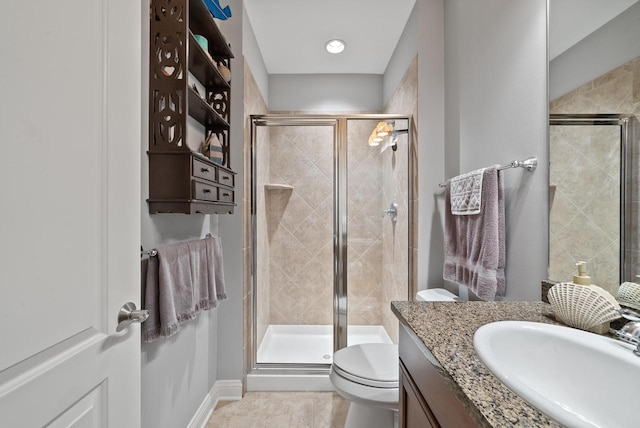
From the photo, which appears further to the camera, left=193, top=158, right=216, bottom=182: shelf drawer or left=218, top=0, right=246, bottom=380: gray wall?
left=218, top=0, right=246, bottom=380: gray wall

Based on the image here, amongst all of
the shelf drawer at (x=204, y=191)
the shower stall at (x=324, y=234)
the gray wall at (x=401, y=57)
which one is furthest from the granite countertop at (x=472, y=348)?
the gray wall at (x=401, y=57)

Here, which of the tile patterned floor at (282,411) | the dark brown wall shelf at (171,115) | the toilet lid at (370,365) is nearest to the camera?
the dark brown wall shelf at (171,115)

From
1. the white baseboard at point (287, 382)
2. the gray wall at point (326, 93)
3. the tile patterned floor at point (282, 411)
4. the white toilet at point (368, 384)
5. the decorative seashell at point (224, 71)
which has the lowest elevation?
the tile patterned floor at point (282, 411)

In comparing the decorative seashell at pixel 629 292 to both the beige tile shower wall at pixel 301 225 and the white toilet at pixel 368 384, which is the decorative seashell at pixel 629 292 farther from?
the beige tile shower wall at pixel 301 225

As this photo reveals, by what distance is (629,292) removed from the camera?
78cm

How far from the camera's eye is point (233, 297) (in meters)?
1.97

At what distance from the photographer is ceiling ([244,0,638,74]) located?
2.04 m

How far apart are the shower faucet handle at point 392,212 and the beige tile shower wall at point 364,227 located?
0.15ft

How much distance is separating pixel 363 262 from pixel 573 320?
1.66 meters

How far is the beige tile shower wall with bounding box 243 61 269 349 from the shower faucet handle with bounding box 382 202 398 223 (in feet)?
3.12

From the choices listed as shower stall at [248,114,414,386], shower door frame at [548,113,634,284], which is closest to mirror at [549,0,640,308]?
shower door frame at [548,113,634,284]

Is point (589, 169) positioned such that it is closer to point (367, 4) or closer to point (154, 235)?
point (154, 235)

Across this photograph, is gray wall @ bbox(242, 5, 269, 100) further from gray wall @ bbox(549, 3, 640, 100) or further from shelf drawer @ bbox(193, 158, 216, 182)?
gray wall @ bbox(549, 3, 640, 100)

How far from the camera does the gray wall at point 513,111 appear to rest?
1.09 metres
